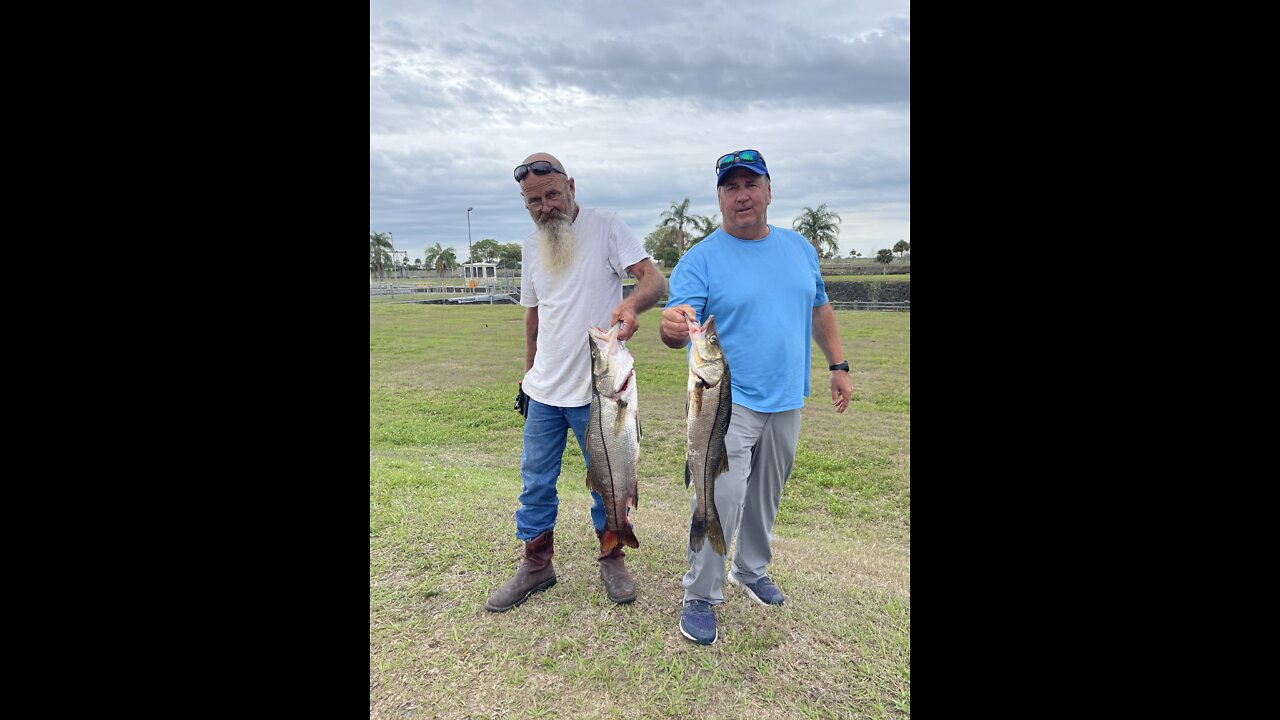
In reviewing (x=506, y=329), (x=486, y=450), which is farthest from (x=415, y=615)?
(x=506, y=329)

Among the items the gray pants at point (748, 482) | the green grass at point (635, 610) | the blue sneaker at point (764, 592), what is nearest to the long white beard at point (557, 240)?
the gray pants at point (748, 482)

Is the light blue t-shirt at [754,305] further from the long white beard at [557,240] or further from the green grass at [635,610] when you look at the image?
the green grass at [635,610]

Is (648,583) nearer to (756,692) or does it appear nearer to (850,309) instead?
(756,692)

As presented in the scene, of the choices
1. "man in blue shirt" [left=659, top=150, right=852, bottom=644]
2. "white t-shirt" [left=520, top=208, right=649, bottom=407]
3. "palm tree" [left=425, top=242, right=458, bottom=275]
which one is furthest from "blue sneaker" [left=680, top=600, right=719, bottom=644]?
"palm tree" [left=425, top=242, right=458, bottom=275]

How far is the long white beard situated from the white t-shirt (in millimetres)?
40

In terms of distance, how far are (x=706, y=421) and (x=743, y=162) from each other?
154cm

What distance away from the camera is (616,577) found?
414 cm

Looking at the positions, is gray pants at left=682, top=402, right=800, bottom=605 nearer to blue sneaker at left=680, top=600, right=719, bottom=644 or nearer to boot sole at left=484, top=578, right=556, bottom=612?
blue sneaker at left=680, top=600, right=719, bottom=644

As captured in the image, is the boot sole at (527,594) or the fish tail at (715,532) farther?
the boot sole at (527,594)

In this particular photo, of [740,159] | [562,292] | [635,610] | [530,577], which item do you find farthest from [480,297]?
[740,159]

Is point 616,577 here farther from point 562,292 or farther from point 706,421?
point 562,292

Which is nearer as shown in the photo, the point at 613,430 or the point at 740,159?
the point at 613,430

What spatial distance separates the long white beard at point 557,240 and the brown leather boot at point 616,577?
5.97 feet

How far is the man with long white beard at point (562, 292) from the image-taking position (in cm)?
376
